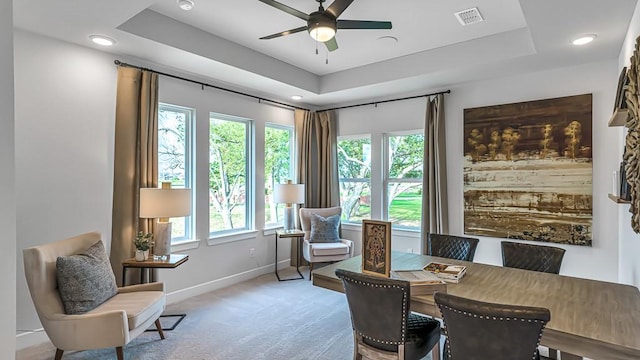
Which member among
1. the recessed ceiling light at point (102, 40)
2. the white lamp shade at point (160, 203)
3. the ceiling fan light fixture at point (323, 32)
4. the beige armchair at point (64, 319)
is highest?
the recessed ceiling light at point (102, 40)

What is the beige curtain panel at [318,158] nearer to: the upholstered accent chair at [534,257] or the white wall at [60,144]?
Result: the white wall at [60,144]

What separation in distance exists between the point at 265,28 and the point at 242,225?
8.80 feet

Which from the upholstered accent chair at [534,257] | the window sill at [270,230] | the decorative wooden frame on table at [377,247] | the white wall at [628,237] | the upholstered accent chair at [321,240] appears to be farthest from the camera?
the window sill at [270,230]

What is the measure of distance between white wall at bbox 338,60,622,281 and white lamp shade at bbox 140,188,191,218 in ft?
10.2

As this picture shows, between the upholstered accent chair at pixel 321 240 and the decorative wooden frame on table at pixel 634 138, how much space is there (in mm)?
3287

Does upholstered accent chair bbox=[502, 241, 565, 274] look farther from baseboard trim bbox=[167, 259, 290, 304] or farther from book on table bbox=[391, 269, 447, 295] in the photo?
baseboard trim bbox=[167, 259, 290, 304]

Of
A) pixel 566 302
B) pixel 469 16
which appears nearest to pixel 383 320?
pixel 566 302

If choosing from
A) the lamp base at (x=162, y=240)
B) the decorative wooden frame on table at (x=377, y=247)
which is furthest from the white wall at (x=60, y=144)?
the decorative wooden frame on table at (x=377, y=247)

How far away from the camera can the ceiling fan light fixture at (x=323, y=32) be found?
7.88 feet

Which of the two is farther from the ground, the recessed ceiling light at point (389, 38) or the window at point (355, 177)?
the recessed ceiling light at point (389, 38)

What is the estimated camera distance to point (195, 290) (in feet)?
13.2

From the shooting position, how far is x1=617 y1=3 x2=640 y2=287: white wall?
7.51 feet

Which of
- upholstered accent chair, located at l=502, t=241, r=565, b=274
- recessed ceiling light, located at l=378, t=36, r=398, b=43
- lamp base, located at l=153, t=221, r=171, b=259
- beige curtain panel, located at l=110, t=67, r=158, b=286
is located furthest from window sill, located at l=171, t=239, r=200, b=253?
upholstered accent chair, located at l=502, t=241, r=565, b=274

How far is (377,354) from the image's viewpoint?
1907 millimetres
